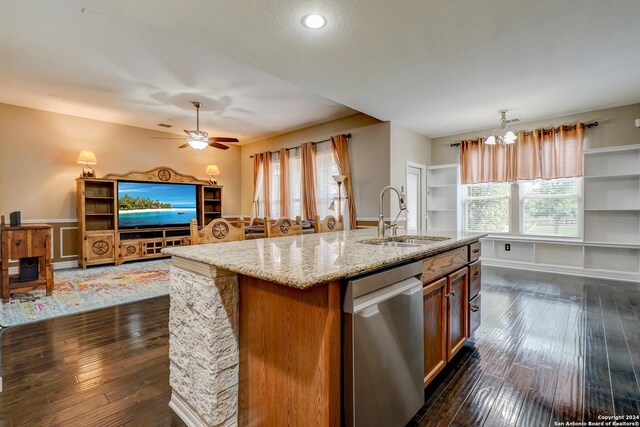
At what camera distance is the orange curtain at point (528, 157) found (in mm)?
4723

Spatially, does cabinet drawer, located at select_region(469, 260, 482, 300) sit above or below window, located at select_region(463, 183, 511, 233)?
below

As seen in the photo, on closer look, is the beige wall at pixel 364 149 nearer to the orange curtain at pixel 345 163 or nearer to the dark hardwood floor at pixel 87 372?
the orange curtain at pixel 345 163

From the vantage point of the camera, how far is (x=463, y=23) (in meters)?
2.36

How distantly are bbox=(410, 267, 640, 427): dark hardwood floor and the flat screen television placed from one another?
6.16 metres

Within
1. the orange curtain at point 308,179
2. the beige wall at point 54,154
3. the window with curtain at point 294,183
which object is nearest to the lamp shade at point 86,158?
the beige wall at point 54,154

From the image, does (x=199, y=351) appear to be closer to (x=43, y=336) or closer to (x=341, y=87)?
(x=43, y=336)

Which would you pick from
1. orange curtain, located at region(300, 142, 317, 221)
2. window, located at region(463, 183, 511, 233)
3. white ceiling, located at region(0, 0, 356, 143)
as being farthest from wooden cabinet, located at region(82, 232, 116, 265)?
window, located at region(463, 183, 511, 233)

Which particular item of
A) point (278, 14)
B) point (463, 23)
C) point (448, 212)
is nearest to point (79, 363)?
point (278, 14)

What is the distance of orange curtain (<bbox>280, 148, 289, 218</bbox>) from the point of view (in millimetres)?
6660

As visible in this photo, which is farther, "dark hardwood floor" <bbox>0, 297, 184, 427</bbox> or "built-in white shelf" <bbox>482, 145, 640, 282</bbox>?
"built-in white shelf" <bbox>482, 145, 640, 282</bbox>

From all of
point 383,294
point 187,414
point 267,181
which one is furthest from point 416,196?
point 187,414

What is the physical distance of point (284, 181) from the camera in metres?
6.71

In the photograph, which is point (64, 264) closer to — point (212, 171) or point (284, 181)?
point (212, 171)

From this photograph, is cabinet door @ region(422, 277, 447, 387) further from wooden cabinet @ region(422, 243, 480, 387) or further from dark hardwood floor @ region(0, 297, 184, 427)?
dark hardwood floor @ region(0, 297, 184, 427)
